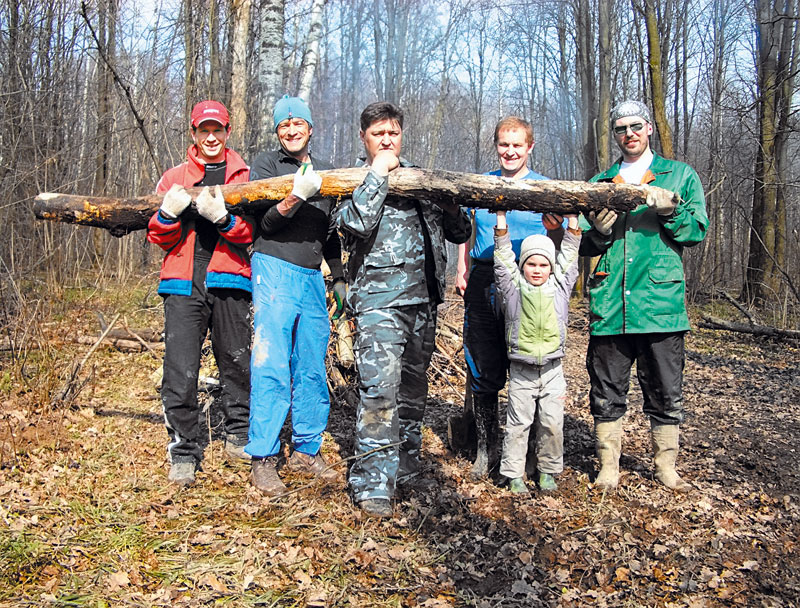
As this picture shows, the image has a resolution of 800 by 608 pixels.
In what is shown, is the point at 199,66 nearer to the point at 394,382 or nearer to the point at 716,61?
the point at 394,382

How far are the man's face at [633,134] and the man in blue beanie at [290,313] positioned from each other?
201cm

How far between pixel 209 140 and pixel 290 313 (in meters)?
1.34

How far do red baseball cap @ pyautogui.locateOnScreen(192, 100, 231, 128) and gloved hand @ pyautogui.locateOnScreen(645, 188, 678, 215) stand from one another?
113 inches

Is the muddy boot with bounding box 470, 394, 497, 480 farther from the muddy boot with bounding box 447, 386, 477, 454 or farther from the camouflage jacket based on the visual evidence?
the camouflage jacket

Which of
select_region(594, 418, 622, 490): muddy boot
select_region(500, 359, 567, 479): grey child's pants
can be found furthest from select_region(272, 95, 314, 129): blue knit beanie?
select_region(594, 418, 622, 490): muddy boot

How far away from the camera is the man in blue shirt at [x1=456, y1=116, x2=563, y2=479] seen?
13.5 ft

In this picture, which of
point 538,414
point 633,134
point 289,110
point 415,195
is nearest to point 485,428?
point 538,414

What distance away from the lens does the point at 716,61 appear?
22844 millimetres

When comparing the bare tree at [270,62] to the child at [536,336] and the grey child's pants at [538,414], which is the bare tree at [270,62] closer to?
the child at [536,336]

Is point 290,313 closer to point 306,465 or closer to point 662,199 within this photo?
point 306,465

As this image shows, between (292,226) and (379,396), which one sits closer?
(379,396)

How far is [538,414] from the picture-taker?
4109 millimetres

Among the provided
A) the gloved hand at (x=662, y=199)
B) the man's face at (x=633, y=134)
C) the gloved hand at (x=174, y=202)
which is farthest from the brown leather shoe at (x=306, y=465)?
the man's face at (x=633, y=134)

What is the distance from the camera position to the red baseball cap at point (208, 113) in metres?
4.09
